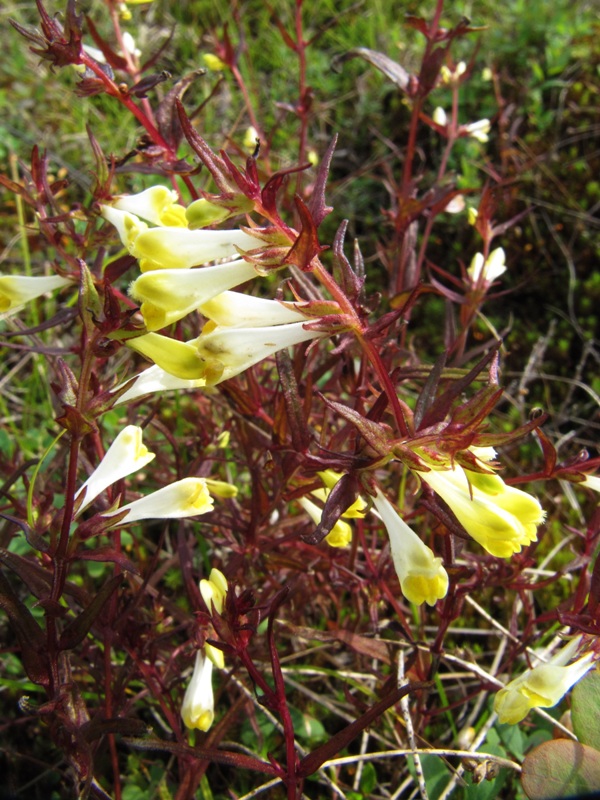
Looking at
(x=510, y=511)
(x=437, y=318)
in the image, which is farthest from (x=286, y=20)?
(x=510, y=511)

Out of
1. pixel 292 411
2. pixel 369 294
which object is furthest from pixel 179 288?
pixel 369 294

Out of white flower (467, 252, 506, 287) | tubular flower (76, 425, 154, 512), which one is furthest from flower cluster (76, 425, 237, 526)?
white flower (467, 252, 506, 287)

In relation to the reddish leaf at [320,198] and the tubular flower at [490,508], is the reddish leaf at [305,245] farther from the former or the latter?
the tubular flower at [490,508]

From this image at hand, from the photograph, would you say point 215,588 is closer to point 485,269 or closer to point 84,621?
point 84,621

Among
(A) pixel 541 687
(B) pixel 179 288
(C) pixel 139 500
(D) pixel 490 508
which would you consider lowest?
(A) pixel 541 687

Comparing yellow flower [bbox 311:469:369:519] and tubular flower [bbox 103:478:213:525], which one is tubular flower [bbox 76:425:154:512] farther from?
yellow flower [bbox 311:469:369:519]

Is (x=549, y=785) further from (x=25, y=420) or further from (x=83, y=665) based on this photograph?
(x=25, y=420)

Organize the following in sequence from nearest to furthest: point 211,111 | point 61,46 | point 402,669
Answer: point 61,46 → point 402,669 → point 211,111
